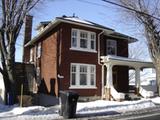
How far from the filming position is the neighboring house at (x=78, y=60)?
24.5m

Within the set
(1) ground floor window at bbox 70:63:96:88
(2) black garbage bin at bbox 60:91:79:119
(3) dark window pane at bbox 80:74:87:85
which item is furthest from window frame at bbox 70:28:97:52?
(2) black garbage bin at bbox 60:91:79:119

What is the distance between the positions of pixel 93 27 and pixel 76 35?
1787 millimetres

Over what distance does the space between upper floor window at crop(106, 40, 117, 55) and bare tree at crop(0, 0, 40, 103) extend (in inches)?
403

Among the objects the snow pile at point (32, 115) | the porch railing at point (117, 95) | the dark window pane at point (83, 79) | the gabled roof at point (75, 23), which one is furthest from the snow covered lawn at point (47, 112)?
the gabled roof at point (75, 23)

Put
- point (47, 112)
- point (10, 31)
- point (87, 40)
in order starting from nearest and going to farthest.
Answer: point (47, 112) < point (10, 31) < point (87, 40)

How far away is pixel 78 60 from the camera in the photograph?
2508cm

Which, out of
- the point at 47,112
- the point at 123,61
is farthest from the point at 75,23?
the point at 47,112

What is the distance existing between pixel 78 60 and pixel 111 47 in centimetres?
611

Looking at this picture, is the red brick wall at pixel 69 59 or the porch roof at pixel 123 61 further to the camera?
the porch roof at pixel 123 61

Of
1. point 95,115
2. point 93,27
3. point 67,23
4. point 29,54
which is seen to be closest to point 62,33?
point 67,23

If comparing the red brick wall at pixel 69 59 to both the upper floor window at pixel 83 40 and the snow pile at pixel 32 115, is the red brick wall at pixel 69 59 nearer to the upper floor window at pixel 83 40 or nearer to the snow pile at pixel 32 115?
the upper floor window at pixel 83 40

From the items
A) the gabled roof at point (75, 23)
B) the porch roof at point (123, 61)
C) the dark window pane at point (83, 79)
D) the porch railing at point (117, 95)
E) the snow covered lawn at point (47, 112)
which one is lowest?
the snow covered lawn at point (47, 112)

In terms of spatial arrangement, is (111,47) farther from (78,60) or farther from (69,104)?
(69,104)

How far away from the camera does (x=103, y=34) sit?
27.7 m
